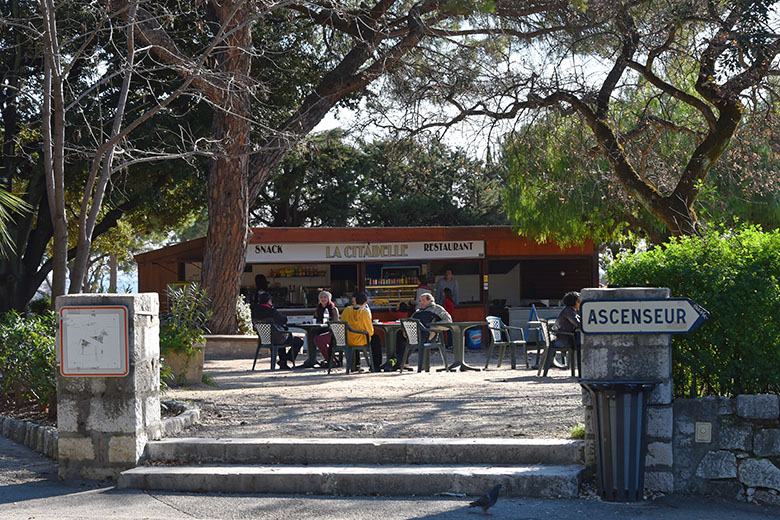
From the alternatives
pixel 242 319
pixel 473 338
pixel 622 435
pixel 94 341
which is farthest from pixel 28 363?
pixel 473 338

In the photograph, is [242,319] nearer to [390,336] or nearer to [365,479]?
[390,336]

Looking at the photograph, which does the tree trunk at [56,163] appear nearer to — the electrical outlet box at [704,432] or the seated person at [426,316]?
the electrical outlet box at [704,432]

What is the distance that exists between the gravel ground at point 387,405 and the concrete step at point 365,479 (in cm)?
75

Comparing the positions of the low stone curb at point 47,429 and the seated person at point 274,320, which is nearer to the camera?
the low stone curb at point 47,429

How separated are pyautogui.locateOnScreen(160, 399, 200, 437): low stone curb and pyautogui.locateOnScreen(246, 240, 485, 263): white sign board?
11827 mm

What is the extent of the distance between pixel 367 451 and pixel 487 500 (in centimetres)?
139

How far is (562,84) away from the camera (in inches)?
510

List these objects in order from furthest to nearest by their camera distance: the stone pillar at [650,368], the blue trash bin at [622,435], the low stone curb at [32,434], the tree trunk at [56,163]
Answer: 1. the tree trunk at [56,163]
2. the low stone curb at [32,434]
3. the stone pillar at [650,368]
4. the blue trash bin at [622,435]

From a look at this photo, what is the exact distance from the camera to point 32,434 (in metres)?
8.54

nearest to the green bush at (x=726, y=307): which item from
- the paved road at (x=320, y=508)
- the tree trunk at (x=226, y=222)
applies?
the paved road at (x=320, y=508)

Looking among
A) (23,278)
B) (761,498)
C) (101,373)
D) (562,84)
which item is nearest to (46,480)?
(101,373)

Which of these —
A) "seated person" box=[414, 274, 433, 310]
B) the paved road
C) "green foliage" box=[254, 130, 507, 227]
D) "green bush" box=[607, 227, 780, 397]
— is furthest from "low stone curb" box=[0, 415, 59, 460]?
"green foliage" box=[254, 130, 507, 227]

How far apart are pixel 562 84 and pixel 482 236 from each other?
9877 millimetres

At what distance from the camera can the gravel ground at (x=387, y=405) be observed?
25.5ft
